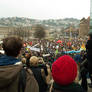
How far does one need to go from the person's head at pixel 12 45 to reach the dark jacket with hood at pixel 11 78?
0.11 metres

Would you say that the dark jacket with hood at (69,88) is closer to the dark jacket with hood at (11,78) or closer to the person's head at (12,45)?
the dark jacket with hood at (11,78)

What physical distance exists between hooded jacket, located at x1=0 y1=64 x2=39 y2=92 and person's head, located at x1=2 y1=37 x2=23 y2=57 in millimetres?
272

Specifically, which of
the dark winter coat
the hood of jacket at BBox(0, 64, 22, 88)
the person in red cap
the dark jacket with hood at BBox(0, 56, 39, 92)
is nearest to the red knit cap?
the person in red cap

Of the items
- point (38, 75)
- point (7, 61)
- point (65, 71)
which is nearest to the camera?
point (7, 61)

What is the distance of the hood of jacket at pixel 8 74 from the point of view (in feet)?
5.11

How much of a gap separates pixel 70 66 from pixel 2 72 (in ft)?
2.73

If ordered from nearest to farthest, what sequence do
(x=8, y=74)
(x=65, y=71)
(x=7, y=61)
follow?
(x=8, y=74), (x=7, y=61), (x=65, y=71)

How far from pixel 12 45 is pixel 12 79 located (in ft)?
1.46

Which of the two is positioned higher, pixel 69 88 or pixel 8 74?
pixel 8 74

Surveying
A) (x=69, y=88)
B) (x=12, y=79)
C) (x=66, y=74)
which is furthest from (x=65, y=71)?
(x=12, y=79)

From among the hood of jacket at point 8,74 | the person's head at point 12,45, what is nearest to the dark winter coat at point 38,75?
the person's head at point 12,45

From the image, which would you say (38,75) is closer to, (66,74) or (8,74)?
(66,74)

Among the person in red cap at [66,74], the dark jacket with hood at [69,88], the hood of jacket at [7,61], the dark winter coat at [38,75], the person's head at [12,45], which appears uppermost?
the person's head at [12,45]

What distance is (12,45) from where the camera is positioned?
6.09 feet
